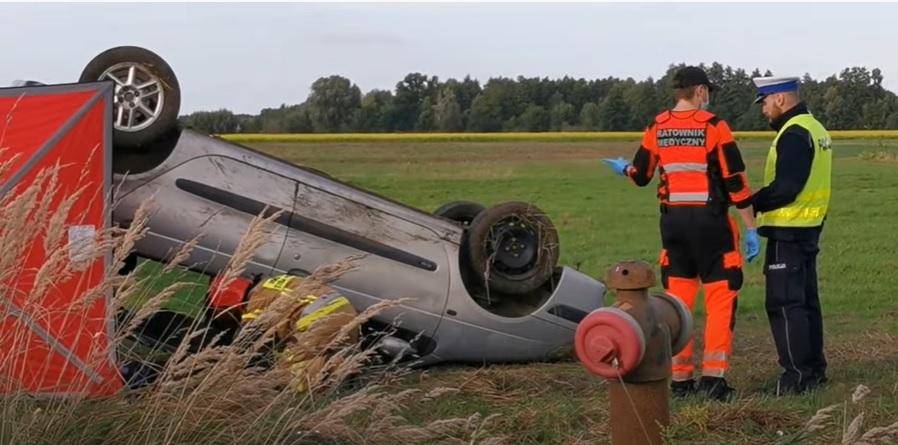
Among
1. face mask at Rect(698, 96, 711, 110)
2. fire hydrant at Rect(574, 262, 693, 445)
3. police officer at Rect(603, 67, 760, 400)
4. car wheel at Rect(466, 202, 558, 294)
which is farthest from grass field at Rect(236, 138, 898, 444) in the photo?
face mask at Rect(698, 96, 711, 110)

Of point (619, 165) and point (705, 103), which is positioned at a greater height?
point (705, 103)

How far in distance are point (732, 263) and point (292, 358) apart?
2755mm

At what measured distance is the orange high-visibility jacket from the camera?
6.11 meters

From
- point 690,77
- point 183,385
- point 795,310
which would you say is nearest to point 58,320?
point 183,385

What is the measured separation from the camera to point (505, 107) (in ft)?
209

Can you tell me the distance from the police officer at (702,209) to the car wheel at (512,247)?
1136 millimetres

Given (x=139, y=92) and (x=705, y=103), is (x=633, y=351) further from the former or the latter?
(x=139, y=92)

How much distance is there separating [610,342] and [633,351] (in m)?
0.07

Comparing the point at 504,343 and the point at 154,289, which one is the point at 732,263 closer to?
the point at 504,343

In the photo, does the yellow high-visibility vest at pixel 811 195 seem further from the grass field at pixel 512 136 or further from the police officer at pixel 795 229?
the grass field at pixel 512 136

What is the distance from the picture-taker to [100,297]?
351 centimetres

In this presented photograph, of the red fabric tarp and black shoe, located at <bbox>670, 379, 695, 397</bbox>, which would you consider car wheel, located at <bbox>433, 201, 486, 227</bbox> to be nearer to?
black shoe, located at <bbox>670, 379, 695, 397</bbox>

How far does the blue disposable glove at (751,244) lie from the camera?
21.4 ft

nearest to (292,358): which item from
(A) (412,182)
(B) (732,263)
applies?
(B) (732,263)
